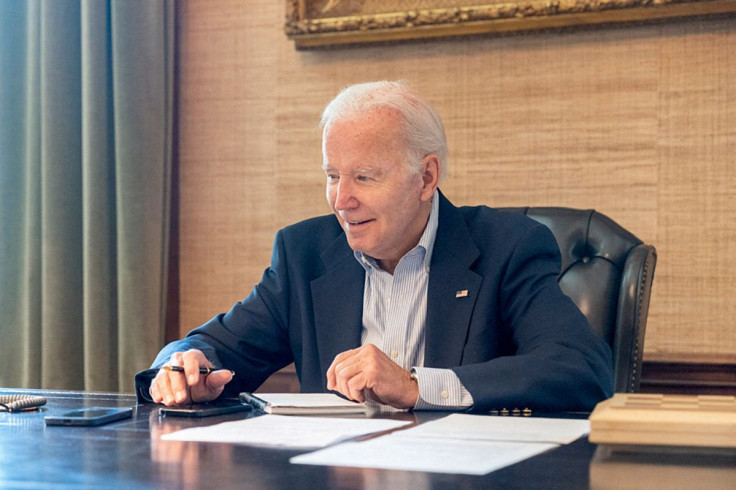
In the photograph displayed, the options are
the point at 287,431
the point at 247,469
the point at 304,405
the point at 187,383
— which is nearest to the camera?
the point at 247,469

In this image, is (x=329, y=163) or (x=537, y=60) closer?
(x=329, y=163)

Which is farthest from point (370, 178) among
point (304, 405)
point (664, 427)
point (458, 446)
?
point (664, 427)

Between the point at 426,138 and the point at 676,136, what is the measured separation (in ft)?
3.34

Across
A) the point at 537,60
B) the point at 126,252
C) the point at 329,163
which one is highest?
the point at 537,60

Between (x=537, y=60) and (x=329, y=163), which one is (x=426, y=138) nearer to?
(x=329, y=163)

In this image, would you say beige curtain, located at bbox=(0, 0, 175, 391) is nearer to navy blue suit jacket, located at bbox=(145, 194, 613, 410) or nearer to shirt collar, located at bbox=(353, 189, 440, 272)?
navy blue suit jacket, located at bbox=(145, 194, 613, 410)

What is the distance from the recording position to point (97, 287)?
11.4 ft

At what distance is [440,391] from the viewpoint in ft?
5.88

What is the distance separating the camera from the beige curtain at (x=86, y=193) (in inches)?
137

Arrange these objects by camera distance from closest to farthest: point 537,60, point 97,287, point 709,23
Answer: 1. point 709,23
2. point 537,60
3. point 97,287

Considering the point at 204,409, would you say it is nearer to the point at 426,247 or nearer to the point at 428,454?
the point at 428,454

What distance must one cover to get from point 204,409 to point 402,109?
989mm

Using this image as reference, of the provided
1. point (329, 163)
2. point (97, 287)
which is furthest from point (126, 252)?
point (329, 163)

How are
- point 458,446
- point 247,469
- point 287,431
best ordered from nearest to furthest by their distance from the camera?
point 247,469 → point 458,446 → point 287,431
